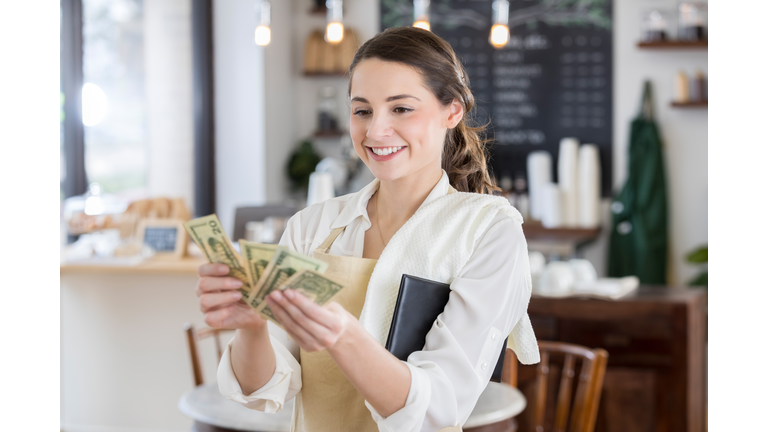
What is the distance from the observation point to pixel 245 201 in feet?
15.6

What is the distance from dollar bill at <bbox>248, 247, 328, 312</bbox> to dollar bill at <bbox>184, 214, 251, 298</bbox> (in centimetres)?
4

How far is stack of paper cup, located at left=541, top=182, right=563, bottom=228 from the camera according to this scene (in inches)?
171

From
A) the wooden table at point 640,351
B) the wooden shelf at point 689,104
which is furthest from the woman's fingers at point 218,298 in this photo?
the wooden shelf at point 689,104

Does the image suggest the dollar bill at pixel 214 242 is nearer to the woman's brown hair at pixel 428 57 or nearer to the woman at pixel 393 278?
the woman at pixel 393 278

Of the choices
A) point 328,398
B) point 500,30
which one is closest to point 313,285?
point 328,398

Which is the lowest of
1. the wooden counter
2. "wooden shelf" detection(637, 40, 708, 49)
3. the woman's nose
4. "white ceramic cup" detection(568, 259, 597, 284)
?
the wooden counter

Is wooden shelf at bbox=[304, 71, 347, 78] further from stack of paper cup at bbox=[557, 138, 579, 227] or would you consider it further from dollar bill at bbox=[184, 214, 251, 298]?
dollar bill at bbox=[184, 214, 251, 298]

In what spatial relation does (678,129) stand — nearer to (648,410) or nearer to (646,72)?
(646,72)

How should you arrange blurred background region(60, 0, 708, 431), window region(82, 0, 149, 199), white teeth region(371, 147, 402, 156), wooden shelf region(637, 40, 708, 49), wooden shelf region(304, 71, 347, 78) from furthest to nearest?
wooden shelf region(304, 71, 347, 78) < wooden shelf region(637, 40, 708, 49) < window region(82, 0, 149, 199) < blurred background region(60, 0, 708, 431) < white teeth region(371, 147, 402, 156)

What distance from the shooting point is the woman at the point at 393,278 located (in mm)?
815

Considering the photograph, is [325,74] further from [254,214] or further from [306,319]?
[306,319]

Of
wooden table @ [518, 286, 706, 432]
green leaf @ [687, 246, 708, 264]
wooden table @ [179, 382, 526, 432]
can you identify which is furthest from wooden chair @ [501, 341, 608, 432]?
green leaf @ [687, 246, 708, 264]

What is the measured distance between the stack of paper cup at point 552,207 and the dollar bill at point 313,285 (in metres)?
3.76
